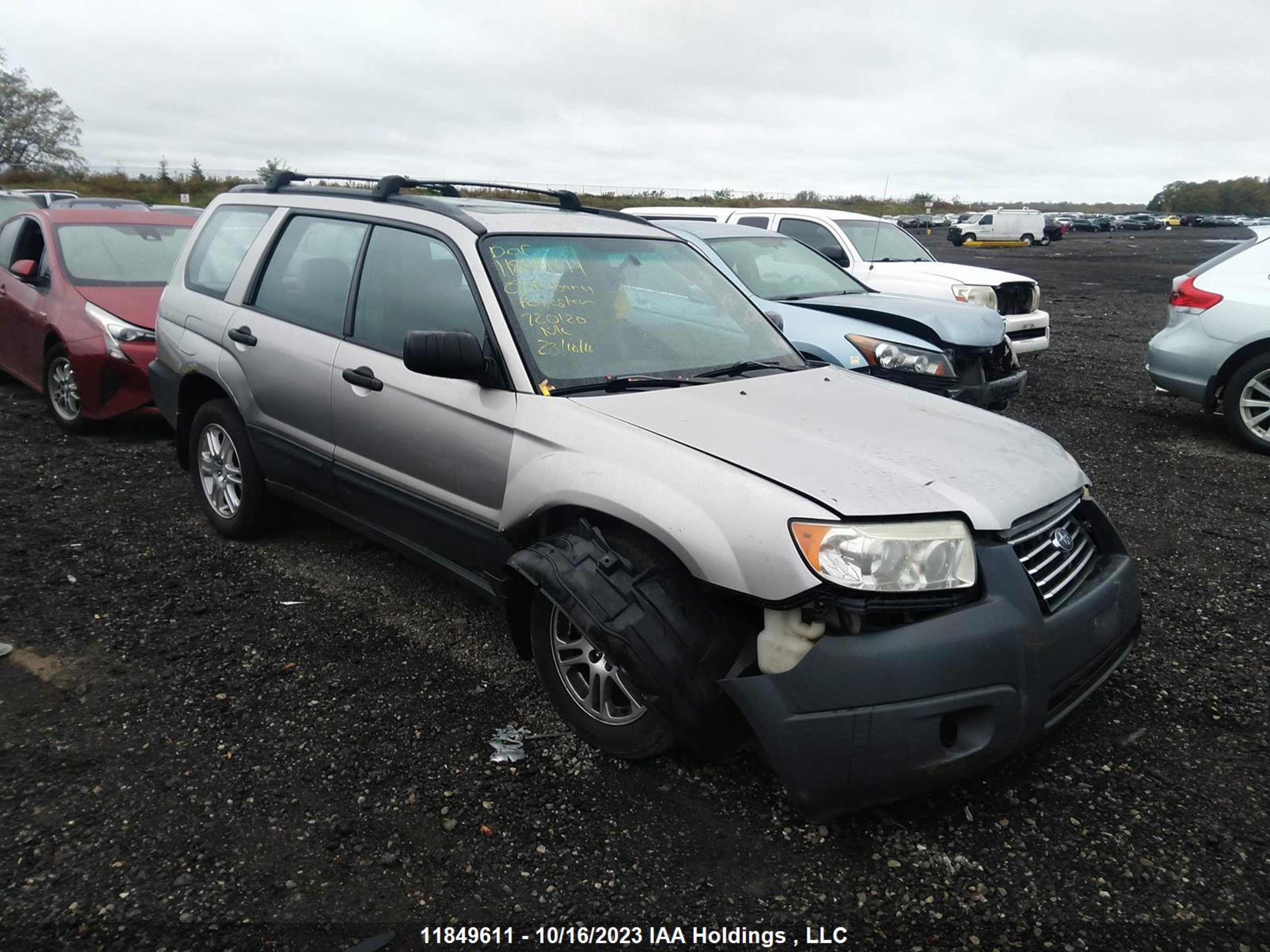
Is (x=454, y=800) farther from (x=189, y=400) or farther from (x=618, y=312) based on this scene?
(x=189, y=400)

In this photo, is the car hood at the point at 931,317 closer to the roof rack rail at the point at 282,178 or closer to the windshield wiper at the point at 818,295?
the windshield wiper at the point at 818,295

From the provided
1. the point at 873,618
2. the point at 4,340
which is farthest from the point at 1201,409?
the point at 4,340

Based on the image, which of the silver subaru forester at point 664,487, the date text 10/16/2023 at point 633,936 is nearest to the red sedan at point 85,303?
the silver subaru forester at point 664,487

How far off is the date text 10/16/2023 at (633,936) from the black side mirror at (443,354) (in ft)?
5.74

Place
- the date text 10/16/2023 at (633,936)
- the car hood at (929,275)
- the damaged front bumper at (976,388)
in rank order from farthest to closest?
the car hood at (929,275) < the damaged front bumper at (976,388) < the date text 10/16/2023 at (633,936)

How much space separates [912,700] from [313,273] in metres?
3.30

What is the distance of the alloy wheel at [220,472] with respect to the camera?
4.76 metres

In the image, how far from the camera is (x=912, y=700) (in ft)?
8.05

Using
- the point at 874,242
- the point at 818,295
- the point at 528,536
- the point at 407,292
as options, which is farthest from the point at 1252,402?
the point at 407,292

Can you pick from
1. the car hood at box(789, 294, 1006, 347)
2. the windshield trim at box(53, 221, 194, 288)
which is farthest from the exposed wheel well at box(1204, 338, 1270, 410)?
the windshield trim at box(53, 221, 194, 288)

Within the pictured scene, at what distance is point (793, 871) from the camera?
8.57ft

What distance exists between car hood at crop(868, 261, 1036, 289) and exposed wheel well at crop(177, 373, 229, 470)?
6709 mm

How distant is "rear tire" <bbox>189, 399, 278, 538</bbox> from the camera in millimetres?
4613

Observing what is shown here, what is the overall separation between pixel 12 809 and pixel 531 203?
11.0ft
